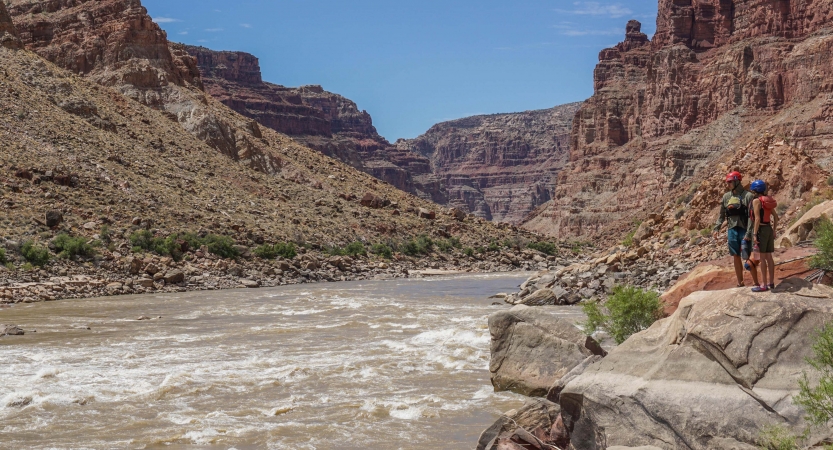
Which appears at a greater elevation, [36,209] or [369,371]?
[36,209]

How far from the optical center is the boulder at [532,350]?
37.1 ft

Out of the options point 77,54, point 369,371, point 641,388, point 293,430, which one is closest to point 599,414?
point 641,388

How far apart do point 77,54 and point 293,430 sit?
66.1 metres

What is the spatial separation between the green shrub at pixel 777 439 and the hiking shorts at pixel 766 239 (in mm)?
2845

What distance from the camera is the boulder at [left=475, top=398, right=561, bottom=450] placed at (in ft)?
25.4

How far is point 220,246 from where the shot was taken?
39062 millimetres

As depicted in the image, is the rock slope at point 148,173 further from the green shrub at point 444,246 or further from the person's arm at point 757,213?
the person's arm at point 757,213

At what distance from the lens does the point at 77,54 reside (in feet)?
222

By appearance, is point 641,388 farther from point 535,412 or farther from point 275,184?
point 275,184

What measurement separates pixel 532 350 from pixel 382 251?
38.3 m

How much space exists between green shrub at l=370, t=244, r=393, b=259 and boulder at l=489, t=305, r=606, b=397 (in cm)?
3702

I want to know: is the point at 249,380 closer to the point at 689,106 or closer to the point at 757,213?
the point at 757,213

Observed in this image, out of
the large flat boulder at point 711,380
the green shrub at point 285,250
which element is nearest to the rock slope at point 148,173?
the green shrub at point 285,250

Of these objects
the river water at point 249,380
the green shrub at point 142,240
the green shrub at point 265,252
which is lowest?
the river water at point 249,380
